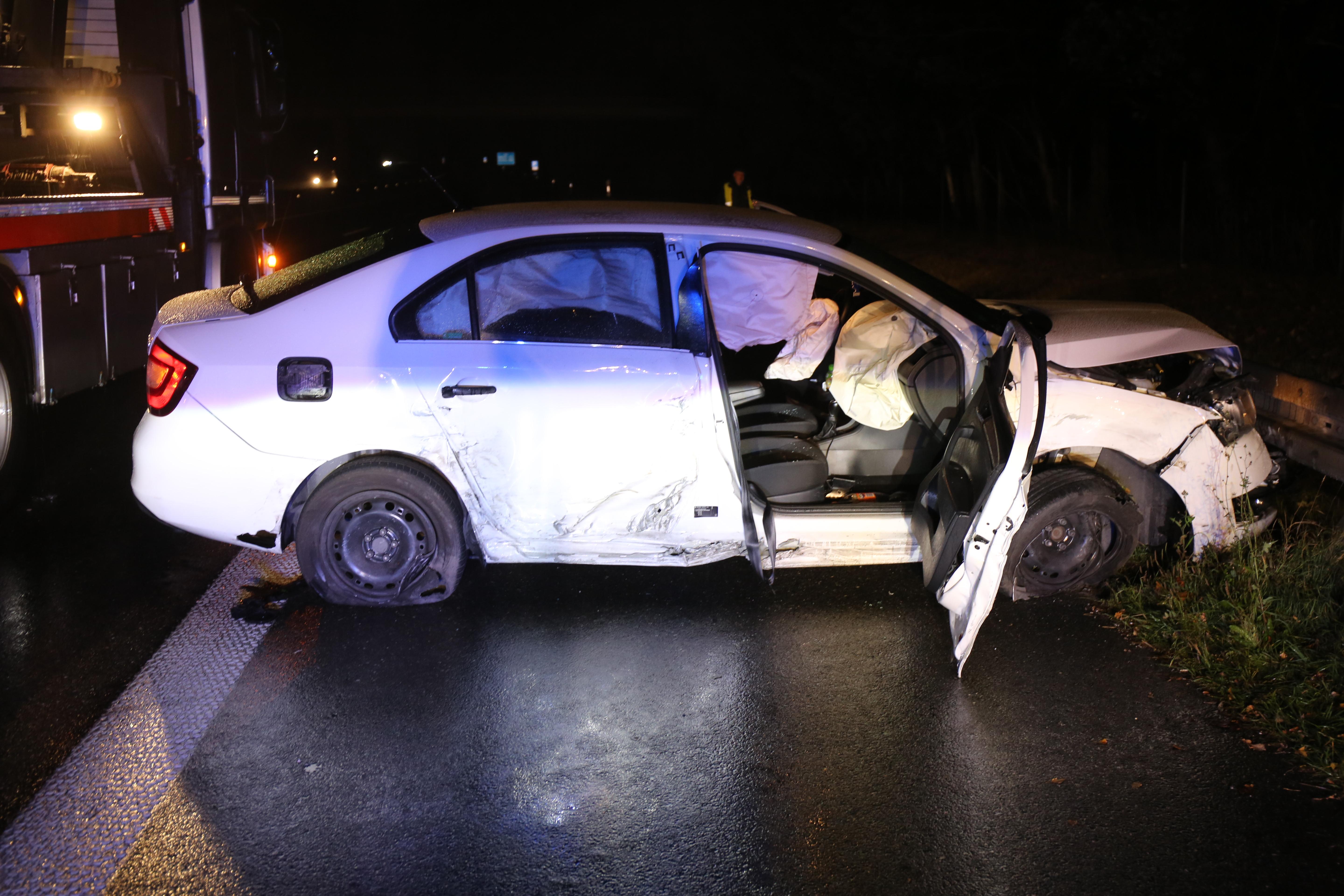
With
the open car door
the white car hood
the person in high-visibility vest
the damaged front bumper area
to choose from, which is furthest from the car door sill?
the person in high-visibility vest

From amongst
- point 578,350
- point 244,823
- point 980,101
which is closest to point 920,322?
point 578,350

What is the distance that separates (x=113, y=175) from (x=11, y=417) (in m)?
2.53

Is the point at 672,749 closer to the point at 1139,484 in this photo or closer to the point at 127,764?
the point at 127,764

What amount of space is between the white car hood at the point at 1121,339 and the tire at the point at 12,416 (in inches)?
211

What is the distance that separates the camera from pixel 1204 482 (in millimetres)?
4840

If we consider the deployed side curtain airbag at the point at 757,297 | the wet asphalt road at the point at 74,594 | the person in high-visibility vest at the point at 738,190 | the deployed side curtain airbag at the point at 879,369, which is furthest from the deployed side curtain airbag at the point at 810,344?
the person in high-visibility vest at the point at 738,190

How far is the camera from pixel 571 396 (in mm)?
4520

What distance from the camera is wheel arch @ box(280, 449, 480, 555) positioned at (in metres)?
4.61

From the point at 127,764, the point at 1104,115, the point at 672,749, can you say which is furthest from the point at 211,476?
the point at 1104,115

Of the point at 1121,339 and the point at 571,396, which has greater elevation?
the point at 1121,339

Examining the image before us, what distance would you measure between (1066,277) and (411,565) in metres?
13.4

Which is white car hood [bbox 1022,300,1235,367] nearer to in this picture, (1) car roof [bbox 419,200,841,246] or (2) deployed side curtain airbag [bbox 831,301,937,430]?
(2) deployed side curtain airbag [bbox 831,301,937,430]

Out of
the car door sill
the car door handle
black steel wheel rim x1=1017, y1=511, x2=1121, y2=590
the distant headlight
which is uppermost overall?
the car door handle

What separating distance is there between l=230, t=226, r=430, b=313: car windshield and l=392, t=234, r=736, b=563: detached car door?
0.28 meters
